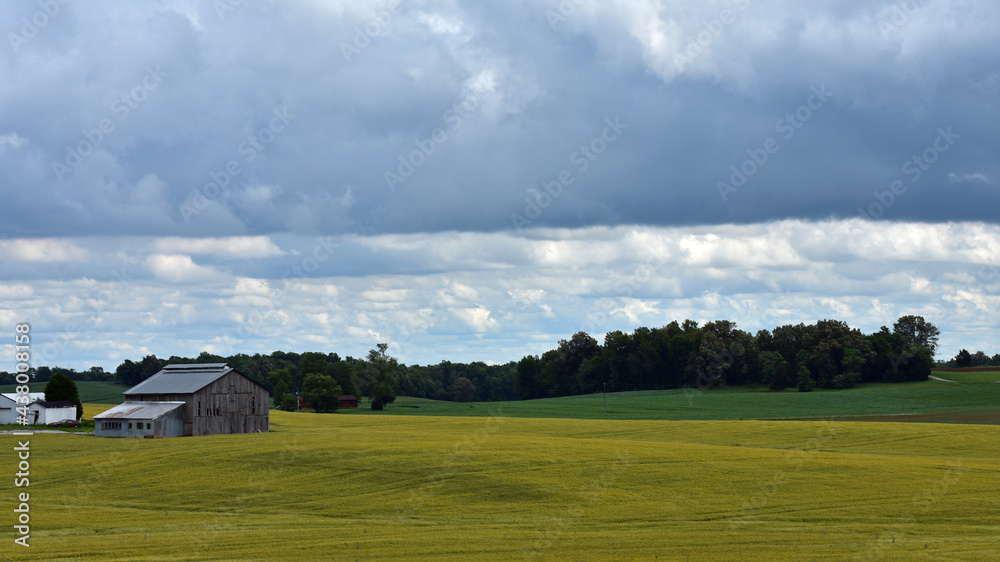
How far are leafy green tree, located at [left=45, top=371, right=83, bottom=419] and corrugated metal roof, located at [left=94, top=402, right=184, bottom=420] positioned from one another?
57.3ft

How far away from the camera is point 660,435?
7731cm

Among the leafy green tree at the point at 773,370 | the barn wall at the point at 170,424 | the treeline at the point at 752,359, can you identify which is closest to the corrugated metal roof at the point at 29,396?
the barn wall at the point at 170,424

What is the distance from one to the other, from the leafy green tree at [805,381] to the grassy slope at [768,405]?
6184 millimetres

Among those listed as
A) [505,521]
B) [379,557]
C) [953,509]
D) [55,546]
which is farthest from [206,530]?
[953,509]

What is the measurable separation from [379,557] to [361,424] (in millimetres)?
71569

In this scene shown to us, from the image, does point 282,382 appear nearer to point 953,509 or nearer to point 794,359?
point 794,359

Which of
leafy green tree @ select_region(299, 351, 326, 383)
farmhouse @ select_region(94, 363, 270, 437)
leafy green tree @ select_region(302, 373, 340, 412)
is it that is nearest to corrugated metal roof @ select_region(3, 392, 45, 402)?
farmhouse @ select_region(94, 363, 270, 437)

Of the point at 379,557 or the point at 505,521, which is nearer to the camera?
the point at 379,557

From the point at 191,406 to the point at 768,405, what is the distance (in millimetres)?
80885

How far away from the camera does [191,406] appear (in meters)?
76.4

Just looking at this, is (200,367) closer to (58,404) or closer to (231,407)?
(231,407)

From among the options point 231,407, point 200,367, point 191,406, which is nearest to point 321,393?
point 200,367

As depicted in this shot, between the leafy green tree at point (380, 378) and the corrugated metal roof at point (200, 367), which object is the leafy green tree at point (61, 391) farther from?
the leafy green tree at point (380, 378)

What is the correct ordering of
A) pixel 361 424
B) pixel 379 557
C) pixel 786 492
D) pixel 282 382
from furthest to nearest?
pixel 282 382 → pixel 361 424 → pixel 786 492 → pixel 379 557
